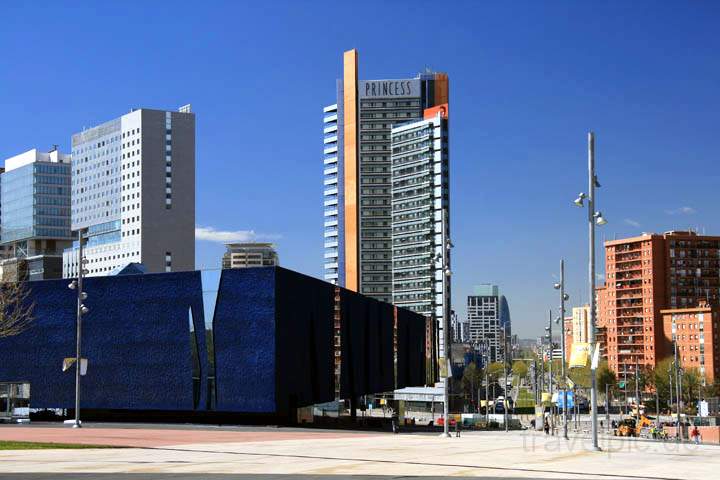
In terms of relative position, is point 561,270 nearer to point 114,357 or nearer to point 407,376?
point 114,357

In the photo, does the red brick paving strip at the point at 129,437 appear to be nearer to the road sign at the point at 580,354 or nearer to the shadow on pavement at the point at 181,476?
the shadow on pavement at the point at 181,476

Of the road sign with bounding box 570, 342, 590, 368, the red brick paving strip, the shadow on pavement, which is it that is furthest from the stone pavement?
the road sign with bounding box 570, 342, 590, 368

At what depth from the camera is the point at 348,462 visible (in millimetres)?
28547

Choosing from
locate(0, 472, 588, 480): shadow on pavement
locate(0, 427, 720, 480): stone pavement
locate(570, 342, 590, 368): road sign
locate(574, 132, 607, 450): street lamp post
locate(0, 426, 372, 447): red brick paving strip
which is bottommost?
locate(0, 426, 372, 447): red brick paving strip

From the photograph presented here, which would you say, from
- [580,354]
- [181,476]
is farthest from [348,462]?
[580,354]

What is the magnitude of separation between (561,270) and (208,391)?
27.0m

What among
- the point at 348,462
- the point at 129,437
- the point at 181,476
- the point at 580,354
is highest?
the point at 580,354

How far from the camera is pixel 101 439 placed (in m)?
40.0

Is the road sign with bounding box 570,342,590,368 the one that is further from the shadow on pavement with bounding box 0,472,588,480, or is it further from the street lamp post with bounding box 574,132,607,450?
the shadow on pavement with bounding box 0,472,588,480

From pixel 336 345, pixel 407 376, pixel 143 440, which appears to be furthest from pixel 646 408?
pixel 143 440

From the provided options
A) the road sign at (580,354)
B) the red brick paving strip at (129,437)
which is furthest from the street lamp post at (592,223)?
the red brick paving strip at (129,437)

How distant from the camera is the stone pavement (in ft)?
80.9

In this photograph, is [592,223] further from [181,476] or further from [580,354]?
[181,476]

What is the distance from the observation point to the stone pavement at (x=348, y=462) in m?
24.7
